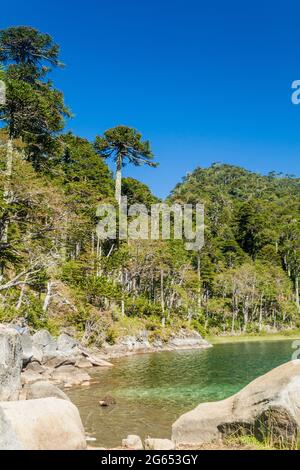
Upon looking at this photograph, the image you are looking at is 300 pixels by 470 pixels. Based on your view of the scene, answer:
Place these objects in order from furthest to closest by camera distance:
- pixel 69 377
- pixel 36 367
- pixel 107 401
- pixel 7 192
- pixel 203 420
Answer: pixel 7 192 → pixel 36 367 → pixel 69 377 → pixel 107 401 → pixel 203 420

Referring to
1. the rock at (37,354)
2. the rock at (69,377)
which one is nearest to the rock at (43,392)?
the rock at (69,377)

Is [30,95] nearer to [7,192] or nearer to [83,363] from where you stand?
[7,192]

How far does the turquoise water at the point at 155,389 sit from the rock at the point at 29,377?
79.2 inches

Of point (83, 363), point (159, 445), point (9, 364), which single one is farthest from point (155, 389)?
point (159, 445)

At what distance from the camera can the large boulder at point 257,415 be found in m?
7.04

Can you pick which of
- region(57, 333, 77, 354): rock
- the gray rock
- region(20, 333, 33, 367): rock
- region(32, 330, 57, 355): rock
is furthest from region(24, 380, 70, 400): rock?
region(57, 333, 77, 354): rock

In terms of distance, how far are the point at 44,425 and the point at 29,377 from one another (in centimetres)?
1194

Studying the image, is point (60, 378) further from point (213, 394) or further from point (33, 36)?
point (33, 36)

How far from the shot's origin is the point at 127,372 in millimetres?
22906

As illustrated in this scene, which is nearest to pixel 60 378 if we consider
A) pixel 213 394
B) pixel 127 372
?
pixel 127 372

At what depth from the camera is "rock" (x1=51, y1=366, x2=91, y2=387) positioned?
19203mm

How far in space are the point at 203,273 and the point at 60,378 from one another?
1583 inches

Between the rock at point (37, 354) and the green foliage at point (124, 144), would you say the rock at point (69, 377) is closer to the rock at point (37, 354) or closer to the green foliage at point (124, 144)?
the rock at point (37, 354)

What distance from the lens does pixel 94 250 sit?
4378cm
